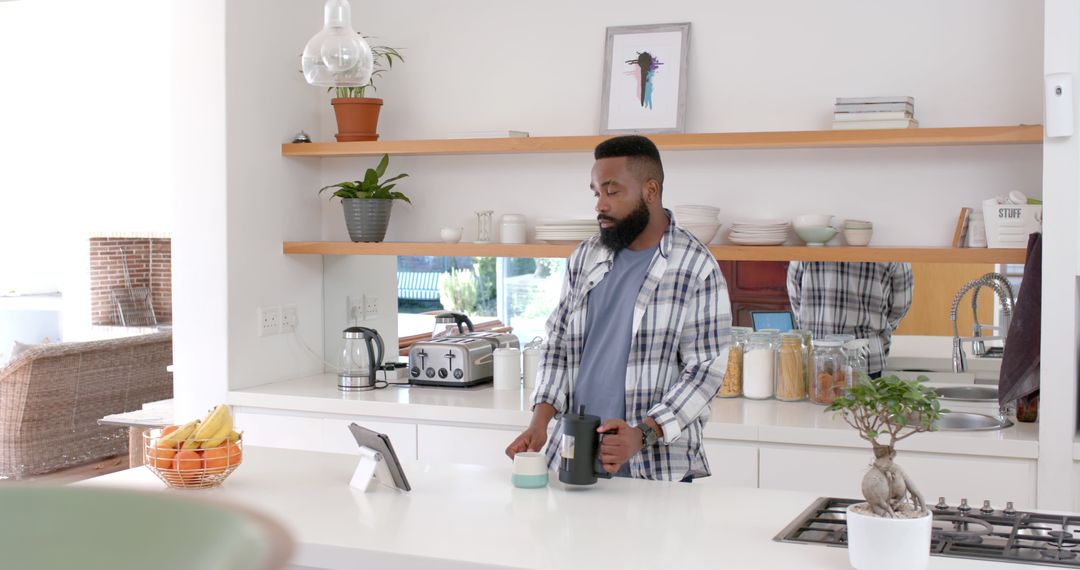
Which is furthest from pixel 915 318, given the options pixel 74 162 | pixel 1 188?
pixel 1 188

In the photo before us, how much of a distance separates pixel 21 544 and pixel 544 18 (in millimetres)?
3953

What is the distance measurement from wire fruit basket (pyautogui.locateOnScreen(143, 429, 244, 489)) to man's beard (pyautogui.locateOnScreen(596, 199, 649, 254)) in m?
1.07

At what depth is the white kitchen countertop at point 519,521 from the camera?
193 cm

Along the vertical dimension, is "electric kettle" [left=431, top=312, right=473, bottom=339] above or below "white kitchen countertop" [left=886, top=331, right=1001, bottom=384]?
above

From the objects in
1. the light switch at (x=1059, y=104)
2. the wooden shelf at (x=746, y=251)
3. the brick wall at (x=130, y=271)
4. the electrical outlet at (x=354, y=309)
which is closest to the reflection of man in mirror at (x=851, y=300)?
the wooden shelf at (x=746, y=251)

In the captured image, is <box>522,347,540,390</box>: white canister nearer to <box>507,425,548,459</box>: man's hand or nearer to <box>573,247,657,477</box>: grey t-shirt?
<box>573,247,657,477</box>: grey t-shirt

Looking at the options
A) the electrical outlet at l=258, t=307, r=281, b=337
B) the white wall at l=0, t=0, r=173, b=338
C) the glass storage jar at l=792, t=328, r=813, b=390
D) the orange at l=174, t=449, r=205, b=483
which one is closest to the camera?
the orange at l=174, t=449, r=205, b=483

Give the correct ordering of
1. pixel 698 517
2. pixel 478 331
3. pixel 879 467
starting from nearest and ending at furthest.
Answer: pixel 879 467
pixel 698 517
pixel 478 331

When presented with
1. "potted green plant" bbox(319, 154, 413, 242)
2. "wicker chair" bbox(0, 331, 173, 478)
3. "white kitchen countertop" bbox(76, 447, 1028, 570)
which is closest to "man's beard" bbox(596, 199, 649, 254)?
"white kitchen countertop" bbox(76, 447, 1028, 570)

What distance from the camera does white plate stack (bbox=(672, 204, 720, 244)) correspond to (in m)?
3.85

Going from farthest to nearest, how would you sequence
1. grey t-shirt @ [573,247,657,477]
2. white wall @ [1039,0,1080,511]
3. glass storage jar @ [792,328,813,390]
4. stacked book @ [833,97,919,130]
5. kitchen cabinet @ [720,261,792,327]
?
kitchen cabinet @ [720,261,792,327], glass storage jar @ [792,328,813,390], stacked book @ [833,97,919,130], white wall @ [1039,0,1080,511], grey t-shirt @ [573,247,657,477]

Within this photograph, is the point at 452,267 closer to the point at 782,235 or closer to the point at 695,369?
A: the point at 782,235

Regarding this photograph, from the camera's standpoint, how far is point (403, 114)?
4496mm

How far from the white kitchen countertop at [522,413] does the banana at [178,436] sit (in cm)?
141
